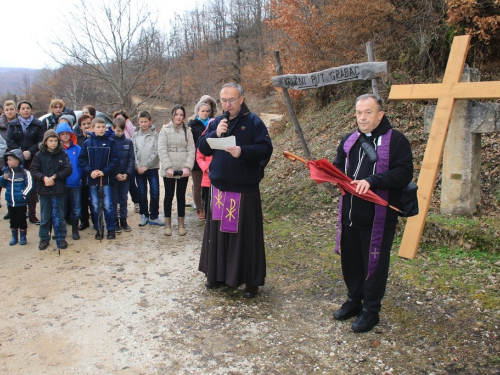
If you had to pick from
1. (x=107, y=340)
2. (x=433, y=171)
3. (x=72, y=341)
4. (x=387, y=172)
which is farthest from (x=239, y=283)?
(x=433, y=171)

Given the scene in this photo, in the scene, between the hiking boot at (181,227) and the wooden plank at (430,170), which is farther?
the hiking boot at (181,227)

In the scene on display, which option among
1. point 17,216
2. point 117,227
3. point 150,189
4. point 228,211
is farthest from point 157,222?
point 228,211

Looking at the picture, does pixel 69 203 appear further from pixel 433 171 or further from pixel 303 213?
pixel 433 171

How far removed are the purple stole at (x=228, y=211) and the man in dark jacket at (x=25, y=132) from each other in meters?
4.52

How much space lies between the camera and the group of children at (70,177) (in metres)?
5.98

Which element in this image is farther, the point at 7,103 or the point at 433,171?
the point at 7,103

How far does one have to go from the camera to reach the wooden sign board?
630cm

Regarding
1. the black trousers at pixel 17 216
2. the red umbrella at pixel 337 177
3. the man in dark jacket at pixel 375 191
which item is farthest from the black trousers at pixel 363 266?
the black trousers at pixel 17 216

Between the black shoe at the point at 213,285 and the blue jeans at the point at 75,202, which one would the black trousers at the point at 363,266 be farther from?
the blue jeans at the point at 75,202

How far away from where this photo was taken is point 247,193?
14.2 feet

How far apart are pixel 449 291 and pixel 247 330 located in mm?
2085

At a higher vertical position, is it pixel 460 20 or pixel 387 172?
pixel 460 20

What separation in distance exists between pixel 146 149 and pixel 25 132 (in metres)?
2.17

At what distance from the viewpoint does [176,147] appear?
673cm
